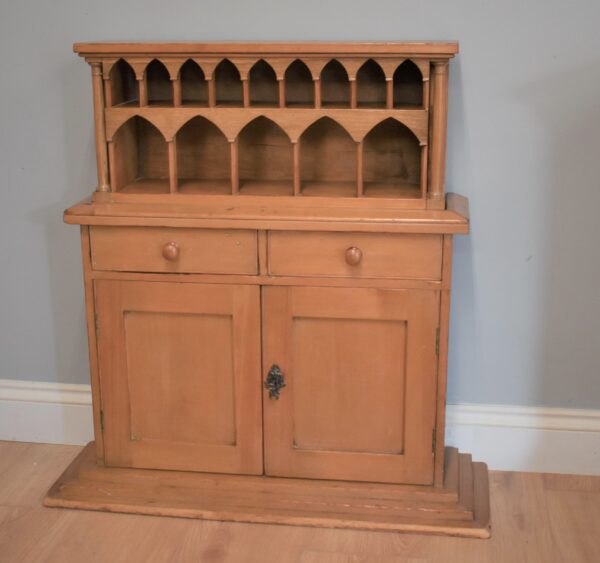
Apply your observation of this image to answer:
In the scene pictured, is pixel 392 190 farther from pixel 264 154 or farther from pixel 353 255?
pixel 264 154

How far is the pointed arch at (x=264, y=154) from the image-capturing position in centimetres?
243

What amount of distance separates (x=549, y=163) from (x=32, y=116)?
4.61 ft

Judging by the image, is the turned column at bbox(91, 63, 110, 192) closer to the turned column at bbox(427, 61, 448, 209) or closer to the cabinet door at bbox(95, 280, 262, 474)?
the cabinet door at bbox(95, 280, 262, 474)

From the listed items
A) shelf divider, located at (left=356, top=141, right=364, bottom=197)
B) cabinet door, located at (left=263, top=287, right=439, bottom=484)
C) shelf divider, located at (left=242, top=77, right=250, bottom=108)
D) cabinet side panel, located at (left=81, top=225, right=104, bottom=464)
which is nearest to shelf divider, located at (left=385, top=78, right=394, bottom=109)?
shelf divider, located at (left=356, top=141, right=364, bottom=197)

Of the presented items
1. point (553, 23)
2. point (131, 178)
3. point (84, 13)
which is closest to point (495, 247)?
point (553, 23)

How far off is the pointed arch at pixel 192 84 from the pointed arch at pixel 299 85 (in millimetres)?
222

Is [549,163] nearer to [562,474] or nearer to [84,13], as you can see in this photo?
[562,474]

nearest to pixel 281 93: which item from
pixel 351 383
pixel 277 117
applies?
pixel 277 117

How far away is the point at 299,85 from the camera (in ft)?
7.86

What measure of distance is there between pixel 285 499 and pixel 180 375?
1.36 ft

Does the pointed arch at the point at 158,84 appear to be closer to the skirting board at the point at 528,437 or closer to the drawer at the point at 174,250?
the drawer at the point at 174,250

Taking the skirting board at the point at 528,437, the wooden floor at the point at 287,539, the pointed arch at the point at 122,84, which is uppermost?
the pointed arch at the point at 122,84

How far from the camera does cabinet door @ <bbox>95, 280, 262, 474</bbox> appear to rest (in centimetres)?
227

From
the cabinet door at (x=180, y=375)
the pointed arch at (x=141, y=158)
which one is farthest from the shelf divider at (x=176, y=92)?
the cabinet door at (x=180, y=375)
